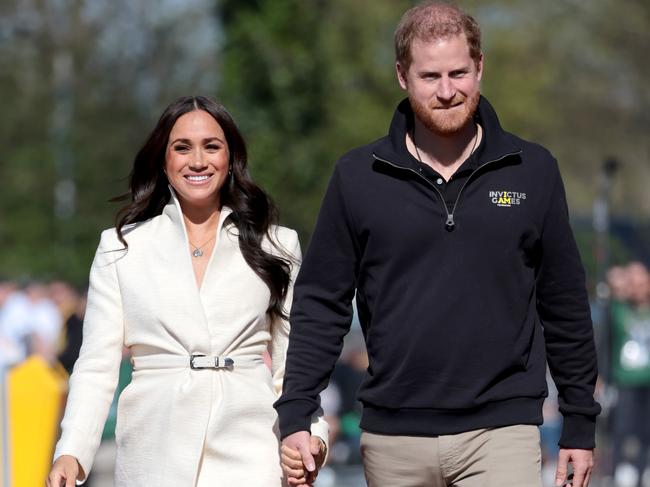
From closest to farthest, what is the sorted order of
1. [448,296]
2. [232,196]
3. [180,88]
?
[448,296], [232,196], [180,88]

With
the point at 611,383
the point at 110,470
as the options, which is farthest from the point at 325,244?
the point at 110,470

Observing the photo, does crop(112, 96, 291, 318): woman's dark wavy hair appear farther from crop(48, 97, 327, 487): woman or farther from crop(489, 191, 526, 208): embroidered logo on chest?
crop(489, 191, 526, 208): embroidered logo on chest

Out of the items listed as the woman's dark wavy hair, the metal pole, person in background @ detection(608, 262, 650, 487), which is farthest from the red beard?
the metal pole

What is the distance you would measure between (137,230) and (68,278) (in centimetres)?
3011

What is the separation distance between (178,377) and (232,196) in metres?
0.77

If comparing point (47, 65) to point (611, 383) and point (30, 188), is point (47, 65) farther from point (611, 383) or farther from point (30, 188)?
point (611, 383)

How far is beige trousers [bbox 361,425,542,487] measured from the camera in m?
4.59

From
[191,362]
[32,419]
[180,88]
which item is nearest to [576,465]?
[191,362]

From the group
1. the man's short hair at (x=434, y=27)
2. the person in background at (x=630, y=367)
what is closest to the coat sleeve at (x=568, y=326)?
the man's short hair at (x=434, y=27)

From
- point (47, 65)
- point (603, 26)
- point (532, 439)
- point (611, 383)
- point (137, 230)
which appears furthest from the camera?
point (47, 65)

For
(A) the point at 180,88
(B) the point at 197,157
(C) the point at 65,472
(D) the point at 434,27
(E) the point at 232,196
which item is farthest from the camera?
(A) the point at 180,88

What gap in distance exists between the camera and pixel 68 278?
35.0 m

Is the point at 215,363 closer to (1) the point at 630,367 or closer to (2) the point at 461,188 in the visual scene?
(2) the point at 461,188

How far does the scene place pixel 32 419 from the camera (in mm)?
7648
